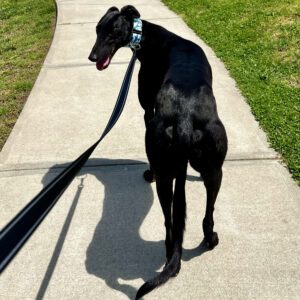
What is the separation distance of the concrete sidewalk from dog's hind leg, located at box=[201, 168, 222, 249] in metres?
0.09

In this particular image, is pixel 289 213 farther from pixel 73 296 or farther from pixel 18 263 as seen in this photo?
pixel 18 263

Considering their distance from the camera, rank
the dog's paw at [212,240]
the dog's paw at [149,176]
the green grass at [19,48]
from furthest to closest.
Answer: the green grass at [19,48] < the dog's paw at [149,176] < the dog's paw at [212,240]

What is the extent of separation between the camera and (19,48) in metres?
8.30

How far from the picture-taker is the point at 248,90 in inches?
222

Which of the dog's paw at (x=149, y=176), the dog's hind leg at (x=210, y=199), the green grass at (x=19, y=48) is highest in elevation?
the dog's hind leg at (x=210, y=199)

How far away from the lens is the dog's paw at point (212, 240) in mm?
3072

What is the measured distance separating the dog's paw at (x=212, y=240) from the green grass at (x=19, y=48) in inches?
109

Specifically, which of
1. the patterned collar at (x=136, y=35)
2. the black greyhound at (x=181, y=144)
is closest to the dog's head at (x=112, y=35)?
the patterned collar at (x=136, y=35)

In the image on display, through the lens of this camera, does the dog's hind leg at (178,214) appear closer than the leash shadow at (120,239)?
Yes

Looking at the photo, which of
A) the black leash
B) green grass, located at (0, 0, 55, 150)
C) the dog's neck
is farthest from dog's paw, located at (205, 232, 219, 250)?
green grass, located at (0, 0, 55, 150)

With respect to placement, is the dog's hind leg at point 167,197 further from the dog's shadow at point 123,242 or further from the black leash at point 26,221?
the black leash at point 26,221

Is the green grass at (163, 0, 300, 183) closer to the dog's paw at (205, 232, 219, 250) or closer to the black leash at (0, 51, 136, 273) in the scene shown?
the dog's paw at (205, 232, 219, 250)

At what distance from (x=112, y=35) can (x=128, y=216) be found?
152 cm

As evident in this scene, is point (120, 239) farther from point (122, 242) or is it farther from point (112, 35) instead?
point (112, 35)
